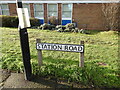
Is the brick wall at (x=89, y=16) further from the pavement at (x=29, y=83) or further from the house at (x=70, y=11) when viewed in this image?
the pavement at (x=29, y=83)

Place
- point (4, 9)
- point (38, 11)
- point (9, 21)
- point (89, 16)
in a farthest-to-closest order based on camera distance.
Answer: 1. point (4, 9)
2. point (38, 11)
3. point (89, 16)
4. point (9, 21)

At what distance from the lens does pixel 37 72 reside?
3.11m

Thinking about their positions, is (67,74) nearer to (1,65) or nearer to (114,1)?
(1,65)

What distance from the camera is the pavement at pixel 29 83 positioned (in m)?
2.66

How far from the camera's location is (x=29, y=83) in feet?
9.01

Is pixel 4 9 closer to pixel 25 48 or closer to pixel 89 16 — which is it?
pixel 89 16

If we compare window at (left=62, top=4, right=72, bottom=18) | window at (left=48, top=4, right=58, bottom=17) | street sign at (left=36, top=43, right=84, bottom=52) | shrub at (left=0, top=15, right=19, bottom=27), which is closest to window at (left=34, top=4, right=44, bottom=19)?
window at (left=48, top=4, right=58, bottom=17)

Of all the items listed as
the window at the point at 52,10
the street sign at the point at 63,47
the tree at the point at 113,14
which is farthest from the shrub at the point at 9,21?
the street sign at the point at 63,47

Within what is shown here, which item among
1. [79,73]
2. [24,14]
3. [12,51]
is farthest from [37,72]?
[12,51]

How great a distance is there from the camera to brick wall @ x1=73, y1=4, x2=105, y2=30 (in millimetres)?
11219

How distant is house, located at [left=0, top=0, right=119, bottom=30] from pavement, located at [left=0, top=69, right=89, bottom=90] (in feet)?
31.9

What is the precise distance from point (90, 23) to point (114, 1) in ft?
9.57

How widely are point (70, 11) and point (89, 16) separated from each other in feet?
6.69

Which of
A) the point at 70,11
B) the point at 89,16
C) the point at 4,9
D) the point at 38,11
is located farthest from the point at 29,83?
the point at 4,9
